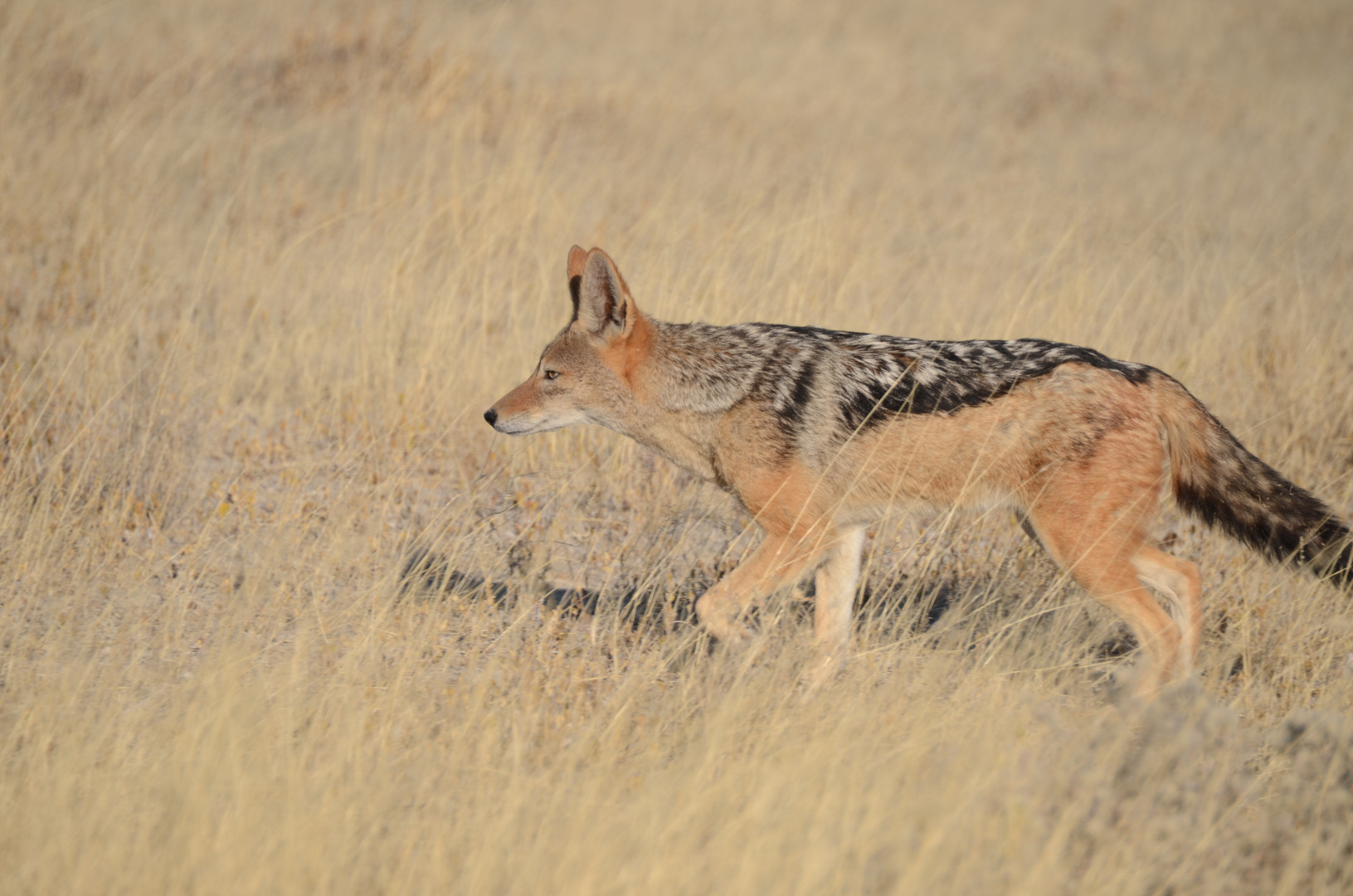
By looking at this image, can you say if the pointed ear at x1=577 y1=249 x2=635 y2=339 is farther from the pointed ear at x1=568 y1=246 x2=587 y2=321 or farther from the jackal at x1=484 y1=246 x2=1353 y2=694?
the pointed ear at x1=568 y1=246 x2=587 y2=321

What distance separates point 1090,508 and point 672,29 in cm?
1456

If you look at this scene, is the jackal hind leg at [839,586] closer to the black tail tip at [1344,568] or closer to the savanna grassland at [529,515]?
the savanna grassland at [529,515]

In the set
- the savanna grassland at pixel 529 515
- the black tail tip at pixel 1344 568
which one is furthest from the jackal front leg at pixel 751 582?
the black tail tip at pixel 1344 568

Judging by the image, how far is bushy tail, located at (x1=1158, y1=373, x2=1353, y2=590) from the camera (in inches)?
157

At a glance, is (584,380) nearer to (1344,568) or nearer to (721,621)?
(721,621)

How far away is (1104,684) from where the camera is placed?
14.2 ft

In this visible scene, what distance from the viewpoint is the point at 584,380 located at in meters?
4.57

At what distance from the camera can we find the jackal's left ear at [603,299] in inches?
171

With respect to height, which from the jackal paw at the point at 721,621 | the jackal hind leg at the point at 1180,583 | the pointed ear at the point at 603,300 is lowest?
the jackal paw at the point at 721,621

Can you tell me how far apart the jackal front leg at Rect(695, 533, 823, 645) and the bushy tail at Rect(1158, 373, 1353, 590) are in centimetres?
154

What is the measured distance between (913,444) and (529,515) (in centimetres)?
227

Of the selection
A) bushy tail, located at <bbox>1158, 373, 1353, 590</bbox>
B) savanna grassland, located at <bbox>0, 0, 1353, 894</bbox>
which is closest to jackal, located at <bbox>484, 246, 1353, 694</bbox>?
bushy tail, located at <bbox>1158, 373, 1353, 590</bbox>


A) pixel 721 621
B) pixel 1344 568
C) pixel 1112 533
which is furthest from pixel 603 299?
pixel 1344 568

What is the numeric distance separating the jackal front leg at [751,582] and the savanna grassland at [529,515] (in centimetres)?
13
